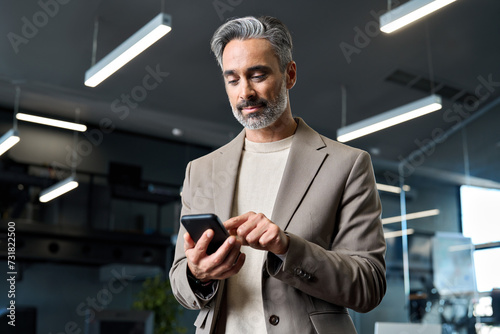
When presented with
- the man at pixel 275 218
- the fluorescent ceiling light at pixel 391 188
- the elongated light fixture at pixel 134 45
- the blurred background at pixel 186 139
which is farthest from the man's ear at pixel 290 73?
the fluorescent ceiling light at pixel 391 188

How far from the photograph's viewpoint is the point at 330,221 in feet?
3.74

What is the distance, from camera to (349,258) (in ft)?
3.48

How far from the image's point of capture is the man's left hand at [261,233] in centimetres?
95

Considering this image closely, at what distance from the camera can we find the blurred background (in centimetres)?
602

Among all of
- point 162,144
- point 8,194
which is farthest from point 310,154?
point 162,144

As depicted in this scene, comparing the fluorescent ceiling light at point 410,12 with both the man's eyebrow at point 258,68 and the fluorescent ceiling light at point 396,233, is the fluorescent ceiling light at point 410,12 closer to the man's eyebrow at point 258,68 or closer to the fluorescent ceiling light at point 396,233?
the man's eyebrow at point 258,68

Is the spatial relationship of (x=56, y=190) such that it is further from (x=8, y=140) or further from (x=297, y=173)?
(x=297, y=173)

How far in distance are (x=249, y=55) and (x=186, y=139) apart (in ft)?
29.3

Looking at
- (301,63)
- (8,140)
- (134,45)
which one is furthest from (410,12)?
(8,140)

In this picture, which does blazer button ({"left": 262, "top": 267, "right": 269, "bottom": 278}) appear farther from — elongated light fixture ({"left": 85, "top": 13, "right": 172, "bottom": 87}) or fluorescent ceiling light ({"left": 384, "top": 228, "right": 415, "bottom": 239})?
fluorescent ceiling light ({"left": 384, "top": 228, "right": 415, "bottom": 239})

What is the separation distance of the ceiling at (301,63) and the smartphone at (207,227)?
4.99m

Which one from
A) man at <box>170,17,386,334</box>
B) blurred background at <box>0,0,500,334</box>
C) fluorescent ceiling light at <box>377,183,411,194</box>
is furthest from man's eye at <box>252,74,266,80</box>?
fluorescent ceiling light at <box>377,183,411,194</box>

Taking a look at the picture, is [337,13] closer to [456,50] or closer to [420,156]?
[456,50]

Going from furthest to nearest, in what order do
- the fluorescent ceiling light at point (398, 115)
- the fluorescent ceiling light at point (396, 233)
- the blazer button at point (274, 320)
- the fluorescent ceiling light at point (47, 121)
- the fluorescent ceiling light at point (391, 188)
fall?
the fluorescent ceiling light at point (47, 121) → the fluorescent ceiling light at point (391, 188) → the fluorescent ceiling light at point (396, 233) → the fluorescent ceiling light at point (398, 115) → the blazer button at point (274, 320)
